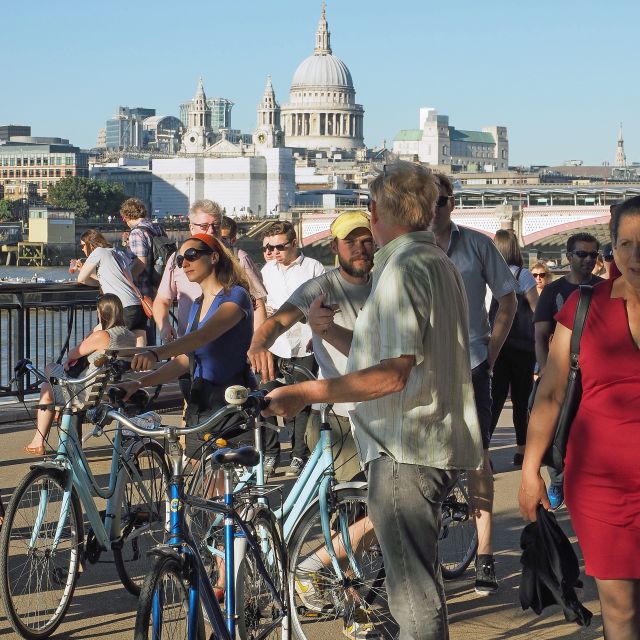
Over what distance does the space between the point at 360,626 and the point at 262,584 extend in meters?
0.47

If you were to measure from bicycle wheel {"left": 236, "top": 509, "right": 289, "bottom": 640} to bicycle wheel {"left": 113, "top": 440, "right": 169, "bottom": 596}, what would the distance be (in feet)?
2.48

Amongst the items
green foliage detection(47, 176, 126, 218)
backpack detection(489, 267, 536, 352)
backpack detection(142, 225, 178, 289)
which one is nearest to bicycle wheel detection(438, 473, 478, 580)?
backpack detection(489, 267, 536, 352)

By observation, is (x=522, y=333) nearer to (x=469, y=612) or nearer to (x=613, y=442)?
(x=469, y=612)

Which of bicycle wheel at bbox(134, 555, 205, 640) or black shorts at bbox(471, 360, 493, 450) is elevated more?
black shorts at bbox(471, 360, 493, 450)

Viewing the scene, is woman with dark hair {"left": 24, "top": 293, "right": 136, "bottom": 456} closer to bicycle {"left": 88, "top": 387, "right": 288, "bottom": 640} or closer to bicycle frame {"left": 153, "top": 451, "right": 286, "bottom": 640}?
bicycle {"left": 88, "top": 387, "right": 288, "bottom": 640}

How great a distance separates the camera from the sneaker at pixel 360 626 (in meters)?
3.96

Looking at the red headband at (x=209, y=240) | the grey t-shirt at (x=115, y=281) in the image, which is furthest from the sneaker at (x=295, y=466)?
the red headband at (x=209, y=240)

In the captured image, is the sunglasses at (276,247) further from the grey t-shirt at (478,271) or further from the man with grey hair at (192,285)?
the grey t-shirt at (478,271)

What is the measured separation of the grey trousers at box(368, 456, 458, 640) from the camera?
3.19m

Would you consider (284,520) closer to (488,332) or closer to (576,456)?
(576,456)

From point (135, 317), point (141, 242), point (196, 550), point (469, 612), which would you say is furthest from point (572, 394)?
point (141, 242)

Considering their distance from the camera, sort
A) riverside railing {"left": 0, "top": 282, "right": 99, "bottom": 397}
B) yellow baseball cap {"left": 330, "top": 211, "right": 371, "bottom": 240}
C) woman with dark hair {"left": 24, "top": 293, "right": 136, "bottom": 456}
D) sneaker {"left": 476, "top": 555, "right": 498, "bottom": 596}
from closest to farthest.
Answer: yellow baseball cap {"left": 330, "top": 211, "right": 371, "bottom": 240} → sneaker {"left": 476, "top": 555, "right": 498, "bottom": 596} → woman with dark hair {"left": 24, "top": 293, "right": 136, "bottom": 456} → riverside railing {"left": 0, "top": 282, "right": 99, "bottom": 397}

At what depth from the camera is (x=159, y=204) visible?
138375 mm

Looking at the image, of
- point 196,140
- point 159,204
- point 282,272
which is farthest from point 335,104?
point 282,272
